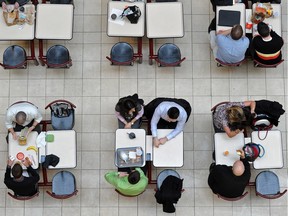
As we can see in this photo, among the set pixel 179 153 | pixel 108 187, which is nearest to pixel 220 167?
pixel 179 153

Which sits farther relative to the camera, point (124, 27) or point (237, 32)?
point (124, 27)

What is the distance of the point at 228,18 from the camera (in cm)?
812

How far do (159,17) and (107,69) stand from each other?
1488mm

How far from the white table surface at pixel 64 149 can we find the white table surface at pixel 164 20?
7.73 ft

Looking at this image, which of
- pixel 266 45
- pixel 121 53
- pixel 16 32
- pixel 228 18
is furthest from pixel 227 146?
pixel 16 32

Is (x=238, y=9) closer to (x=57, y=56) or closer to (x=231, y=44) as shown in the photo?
(x=231, y=44)

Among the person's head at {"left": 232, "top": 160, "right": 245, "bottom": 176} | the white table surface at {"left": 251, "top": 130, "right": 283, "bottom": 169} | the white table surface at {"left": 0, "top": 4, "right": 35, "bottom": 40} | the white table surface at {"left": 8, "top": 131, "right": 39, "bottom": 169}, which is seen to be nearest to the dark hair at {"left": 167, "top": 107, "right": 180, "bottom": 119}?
the person's head at {"left": 232, "top": 160, "right": 245, "bottom": 176}

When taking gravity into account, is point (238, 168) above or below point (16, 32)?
below

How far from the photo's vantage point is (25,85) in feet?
28.1

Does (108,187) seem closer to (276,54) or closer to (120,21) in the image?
(120,21)

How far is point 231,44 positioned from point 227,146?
1807 millimetres

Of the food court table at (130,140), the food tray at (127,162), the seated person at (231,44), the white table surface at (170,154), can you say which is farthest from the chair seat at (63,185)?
the seated person at (231,44)

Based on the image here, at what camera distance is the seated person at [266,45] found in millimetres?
7707

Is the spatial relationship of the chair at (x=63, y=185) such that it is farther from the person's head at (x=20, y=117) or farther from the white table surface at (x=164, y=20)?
the white table surface at (x=164, y=20)
